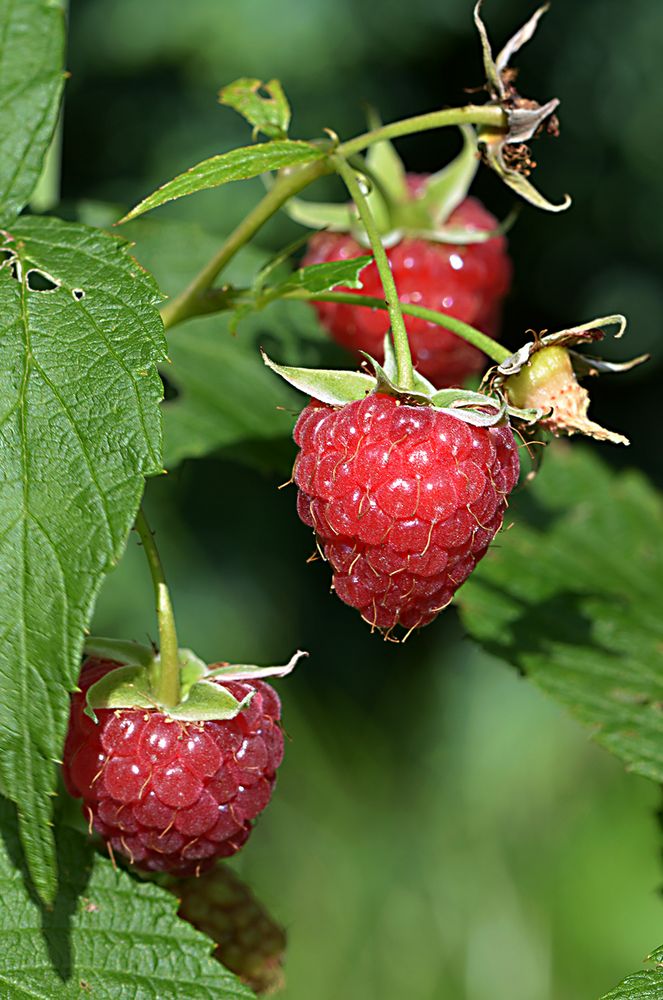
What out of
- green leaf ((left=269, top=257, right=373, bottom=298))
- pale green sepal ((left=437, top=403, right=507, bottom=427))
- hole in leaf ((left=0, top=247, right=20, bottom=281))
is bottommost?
pale green sepal ((left=437, top=403, right=507, bottom=427))

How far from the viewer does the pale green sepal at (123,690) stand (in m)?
0.92

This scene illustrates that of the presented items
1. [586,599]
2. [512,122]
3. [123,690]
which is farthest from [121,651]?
[586,599]

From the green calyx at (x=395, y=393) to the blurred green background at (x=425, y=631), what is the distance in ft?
6.63

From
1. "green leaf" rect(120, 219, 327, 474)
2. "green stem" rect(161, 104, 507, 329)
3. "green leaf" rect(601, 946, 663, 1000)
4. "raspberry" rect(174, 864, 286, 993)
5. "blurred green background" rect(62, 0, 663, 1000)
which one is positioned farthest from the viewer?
"blurred green background" rect(62, 0, 663, 1000)

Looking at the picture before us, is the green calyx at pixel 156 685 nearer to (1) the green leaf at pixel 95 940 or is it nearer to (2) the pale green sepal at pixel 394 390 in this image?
(1) the green leaf at pixel 95 940

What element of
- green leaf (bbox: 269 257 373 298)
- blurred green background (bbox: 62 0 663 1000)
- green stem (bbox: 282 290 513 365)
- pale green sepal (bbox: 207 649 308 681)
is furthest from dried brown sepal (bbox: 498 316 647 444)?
blurred green background (bbox: 62 0 663 1000)

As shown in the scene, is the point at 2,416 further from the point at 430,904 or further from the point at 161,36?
the point at 161,36

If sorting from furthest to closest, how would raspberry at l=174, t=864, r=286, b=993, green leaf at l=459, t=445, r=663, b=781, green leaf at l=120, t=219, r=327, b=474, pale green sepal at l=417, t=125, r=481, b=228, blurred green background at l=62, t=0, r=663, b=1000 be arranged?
blurred green background at l=62, t=0, r=663, b=1000
green leaf at l=120, t=219, r=327, b=474
pale green sepal at l=417, t=125, r=481, b=228
green leaf at l=459, t=445, r=663, b=781
raspberry at l=174, t=864, r=286, b=993

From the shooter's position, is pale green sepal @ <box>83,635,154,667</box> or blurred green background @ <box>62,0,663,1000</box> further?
blurred green background @ <box>62,0,663,1000</box>

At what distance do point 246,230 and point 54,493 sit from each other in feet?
1.16

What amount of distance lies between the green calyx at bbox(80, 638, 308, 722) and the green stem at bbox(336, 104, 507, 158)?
1.37 feet

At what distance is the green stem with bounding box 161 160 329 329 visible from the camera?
962mm

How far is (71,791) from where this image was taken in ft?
3.08

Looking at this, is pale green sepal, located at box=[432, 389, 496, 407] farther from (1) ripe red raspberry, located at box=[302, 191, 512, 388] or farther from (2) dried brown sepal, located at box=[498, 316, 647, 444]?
(1) ripe red raspberry, located at box=[302, 191, 512, 388]
